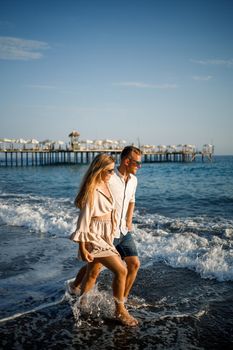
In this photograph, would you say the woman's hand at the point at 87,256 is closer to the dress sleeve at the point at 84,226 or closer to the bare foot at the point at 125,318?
the dress sleeve at the point at 84,226

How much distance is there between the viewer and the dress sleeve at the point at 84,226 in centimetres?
334

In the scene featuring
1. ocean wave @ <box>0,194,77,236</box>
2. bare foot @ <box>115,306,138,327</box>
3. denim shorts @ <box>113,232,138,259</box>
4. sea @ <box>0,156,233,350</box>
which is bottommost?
ocean wave @ <box>0,194,77,236</box>

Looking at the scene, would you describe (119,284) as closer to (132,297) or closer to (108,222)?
(108,222)

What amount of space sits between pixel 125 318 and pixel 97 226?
1.11m

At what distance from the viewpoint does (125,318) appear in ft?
11.8

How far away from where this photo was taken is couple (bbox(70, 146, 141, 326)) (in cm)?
339

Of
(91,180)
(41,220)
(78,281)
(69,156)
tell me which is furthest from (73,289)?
(69,156)

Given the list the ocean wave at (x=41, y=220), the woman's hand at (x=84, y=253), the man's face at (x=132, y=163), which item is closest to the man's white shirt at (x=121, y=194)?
the man's face at (x=132, y=163)

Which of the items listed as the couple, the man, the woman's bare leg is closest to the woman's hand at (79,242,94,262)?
the couple

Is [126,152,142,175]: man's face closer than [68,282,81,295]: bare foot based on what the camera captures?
Yes

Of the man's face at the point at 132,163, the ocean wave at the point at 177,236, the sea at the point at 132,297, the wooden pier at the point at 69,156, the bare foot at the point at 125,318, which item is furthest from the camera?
the wooden pier at the point at 69,156

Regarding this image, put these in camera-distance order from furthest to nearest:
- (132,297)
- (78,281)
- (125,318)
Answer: (132,297), (78,281), (125,318)

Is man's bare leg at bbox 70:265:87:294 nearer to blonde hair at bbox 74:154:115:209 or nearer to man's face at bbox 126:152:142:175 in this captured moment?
blonde hair at bbox 74:154:115:209

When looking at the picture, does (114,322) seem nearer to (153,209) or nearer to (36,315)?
(36,315)
